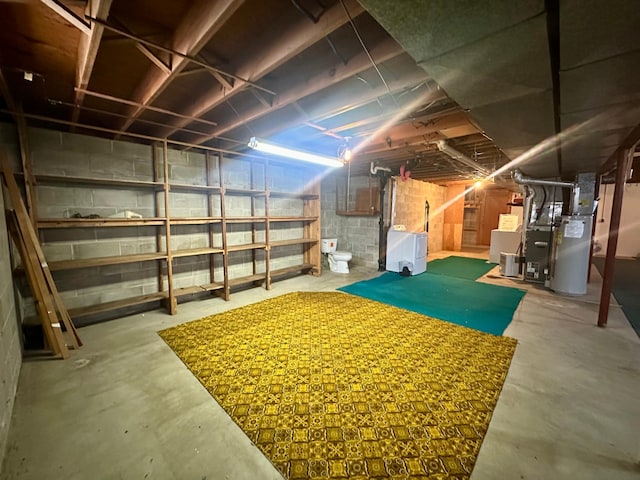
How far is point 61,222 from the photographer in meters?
2.56

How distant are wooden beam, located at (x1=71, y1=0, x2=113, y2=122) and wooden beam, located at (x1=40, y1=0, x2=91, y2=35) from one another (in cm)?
3

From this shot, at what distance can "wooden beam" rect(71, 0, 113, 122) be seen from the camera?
1.21 metres

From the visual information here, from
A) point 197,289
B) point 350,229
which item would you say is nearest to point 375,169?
point 350,229

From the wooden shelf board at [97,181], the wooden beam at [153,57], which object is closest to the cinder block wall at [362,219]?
the wooden shelf board at [97,181]

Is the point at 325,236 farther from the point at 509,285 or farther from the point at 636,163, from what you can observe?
the point at 636,163

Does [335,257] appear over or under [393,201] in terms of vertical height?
under

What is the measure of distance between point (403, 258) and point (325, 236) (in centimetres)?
184

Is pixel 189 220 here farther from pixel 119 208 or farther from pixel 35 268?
pixel 35 268

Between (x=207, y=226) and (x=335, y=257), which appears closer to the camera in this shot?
(x=207, y=226)

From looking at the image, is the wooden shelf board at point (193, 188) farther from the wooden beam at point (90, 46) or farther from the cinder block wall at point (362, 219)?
the cinder block wall at point (362, 219)

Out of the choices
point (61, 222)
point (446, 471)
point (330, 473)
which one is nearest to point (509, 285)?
point (446, 471)

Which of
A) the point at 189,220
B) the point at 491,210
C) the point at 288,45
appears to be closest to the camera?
the point at 288,45

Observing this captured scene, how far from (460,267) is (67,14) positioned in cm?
677

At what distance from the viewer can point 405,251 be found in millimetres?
5359
